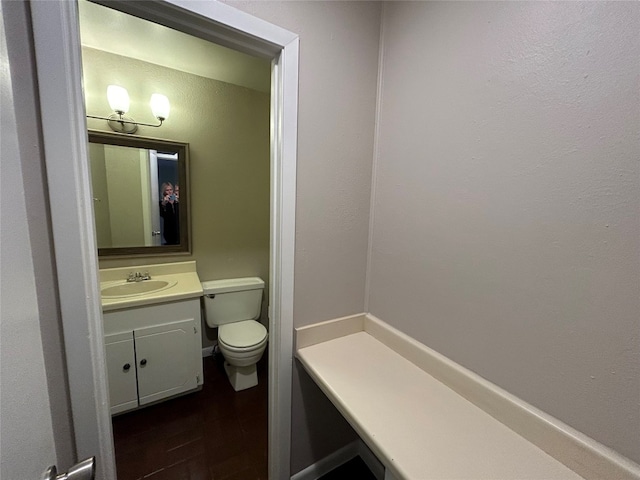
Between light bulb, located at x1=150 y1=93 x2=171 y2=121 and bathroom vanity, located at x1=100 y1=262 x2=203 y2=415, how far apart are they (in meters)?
1.13

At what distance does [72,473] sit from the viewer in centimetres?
47

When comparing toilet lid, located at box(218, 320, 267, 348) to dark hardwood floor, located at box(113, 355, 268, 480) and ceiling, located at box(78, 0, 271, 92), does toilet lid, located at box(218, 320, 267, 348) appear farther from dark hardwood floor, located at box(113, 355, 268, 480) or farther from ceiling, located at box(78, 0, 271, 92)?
ceiling, located at box(78, 0, 271, 92)

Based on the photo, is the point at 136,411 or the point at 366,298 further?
the point at 136,411

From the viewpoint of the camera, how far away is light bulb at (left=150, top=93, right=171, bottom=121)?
1.79 metres

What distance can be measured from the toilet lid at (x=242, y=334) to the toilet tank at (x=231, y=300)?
7 cm

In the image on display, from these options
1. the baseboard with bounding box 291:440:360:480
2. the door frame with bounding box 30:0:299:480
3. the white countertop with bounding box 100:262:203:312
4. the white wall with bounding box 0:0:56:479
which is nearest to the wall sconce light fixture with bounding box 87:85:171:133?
the white countertop with bounding box 100:262:203:312

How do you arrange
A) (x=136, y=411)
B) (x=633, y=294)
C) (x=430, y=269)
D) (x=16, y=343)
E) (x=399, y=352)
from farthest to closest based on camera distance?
(x=136, y=411), (x=399, y=352), (x=430, y=269), (x=633, y=294), (x=16, y=343)

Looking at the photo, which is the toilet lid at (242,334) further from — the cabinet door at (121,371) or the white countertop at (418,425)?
the white countertop at (418,425)

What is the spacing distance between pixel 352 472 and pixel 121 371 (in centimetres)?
148

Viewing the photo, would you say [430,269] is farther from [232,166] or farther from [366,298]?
[232,166]

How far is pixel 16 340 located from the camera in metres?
0.43

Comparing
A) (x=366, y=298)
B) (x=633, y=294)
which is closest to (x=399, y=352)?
(x=366, y=298)

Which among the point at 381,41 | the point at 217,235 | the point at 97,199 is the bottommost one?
the point at 217,235

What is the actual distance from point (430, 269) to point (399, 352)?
1.37 feet
